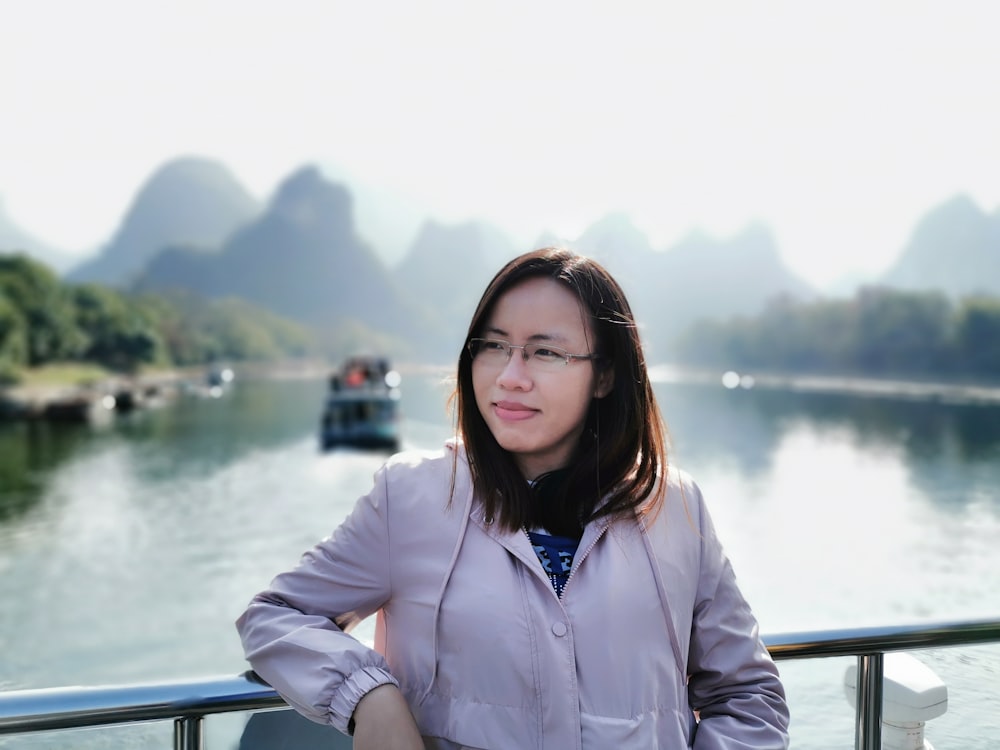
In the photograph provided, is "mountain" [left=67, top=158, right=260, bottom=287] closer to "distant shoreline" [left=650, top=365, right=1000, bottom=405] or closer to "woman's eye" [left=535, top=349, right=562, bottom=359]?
"distant shoreline" [left=650, top=365, right=1000, bottom=405]

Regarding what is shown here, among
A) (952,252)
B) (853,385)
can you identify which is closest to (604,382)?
(853,385)

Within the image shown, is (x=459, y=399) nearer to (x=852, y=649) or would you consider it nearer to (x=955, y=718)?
(x=852, y=649)

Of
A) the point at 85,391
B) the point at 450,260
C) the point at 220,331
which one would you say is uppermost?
the point at 450,260

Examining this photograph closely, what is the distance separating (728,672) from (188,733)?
19.8 inches

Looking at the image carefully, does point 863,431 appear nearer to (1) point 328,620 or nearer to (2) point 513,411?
(2) point 513,411

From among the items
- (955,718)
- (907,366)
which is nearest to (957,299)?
(907,366)

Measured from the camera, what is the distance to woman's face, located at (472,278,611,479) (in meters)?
0.86

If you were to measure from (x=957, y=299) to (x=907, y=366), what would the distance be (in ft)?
21.1

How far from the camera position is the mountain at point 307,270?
2549 inches

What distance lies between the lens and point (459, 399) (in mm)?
935

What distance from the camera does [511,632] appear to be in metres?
0.76

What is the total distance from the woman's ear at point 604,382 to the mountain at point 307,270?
2456 inches

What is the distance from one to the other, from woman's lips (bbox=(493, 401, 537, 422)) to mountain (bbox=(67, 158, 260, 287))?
72220mm

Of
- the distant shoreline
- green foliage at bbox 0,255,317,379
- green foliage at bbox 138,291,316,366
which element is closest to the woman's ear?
green foliage at bbox 0,255,317,379
